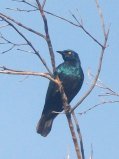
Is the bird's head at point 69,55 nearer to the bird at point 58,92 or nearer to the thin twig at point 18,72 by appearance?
the bird at point 58,92

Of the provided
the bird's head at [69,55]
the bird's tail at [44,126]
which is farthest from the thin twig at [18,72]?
the bird's head at [69,55]

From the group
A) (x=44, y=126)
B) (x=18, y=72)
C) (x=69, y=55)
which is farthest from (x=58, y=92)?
(x=18, y=72)

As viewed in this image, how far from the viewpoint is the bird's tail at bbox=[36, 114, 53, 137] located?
7.46m

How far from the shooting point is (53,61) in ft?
14.9

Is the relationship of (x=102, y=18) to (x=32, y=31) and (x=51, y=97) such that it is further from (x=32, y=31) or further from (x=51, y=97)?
(x=51, y=97)

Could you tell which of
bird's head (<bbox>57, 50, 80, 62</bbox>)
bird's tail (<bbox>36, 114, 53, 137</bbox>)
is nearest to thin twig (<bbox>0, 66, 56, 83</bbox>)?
bird's tail (<bbox>36, 114, 53, 137</bbox>)

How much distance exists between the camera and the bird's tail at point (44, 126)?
746 cm

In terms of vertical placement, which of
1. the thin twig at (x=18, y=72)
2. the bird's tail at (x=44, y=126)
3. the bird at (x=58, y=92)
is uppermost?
the thin twig at (x=18, y=72)

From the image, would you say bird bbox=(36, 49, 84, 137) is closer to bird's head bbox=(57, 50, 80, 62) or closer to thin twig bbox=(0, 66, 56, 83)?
bird's head bbox=(57, 50, 80, 62)

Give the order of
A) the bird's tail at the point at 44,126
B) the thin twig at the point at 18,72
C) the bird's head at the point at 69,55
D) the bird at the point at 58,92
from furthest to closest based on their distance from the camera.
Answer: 1. the bird's head at the point at 69,55
2. the bird at the point at 58,92
3. the bird's tail at the point at 44,126
4. the thin twig at the point at 18,72

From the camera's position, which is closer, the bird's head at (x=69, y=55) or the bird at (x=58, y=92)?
the bird at (x=58, y=92)

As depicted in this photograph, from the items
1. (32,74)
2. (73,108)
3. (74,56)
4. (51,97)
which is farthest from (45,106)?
(32,74)

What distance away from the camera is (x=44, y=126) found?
24.9 feet

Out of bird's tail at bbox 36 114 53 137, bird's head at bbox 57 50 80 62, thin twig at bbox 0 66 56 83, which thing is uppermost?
thin twig at bbox 0 66 56 83
